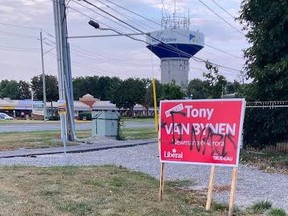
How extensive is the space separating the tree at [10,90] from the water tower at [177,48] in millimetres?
61189

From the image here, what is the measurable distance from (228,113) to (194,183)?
3.84 meters

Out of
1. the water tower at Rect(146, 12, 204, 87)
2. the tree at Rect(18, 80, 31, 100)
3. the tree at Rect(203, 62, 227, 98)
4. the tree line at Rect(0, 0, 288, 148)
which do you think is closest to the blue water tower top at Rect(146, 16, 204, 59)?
the water tower at Rect(146, 12, 204, 87)

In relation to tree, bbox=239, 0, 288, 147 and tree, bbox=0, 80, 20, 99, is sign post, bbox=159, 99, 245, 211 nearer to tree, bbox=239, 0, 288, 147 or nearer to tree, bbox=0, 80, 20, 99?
tree, bbox=239, 0, 288, 147

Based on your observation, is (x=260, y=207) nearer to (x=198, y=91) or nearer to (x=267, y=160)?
(x=267, y=160)

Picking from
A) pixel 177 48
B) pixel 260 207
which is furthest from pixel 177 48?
pixel 260 207

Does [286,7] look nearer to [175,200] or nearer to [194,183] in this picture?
[194,183]

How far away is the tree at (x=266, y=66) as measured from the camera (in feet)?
58.2

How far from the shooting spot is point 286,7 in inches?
680

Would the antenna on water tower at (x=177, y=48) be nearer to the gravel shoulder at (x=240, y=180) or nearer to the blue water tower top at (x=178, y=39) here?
the blue water tower top at (x=178, y=39)

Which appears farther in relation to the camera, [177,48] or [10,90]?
[10,90]

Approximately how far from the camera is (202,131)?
801cm

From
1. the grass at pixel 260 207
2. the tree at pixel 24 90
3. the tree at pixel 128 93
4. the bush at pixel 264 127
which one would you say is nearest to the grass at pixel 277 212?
the grass at pixel 260 207

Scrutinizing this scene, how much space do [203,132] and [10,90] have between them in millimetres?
141791

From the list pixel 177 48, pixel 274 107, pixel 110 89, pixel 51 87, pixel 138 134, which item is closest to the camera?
pixel 274 107
